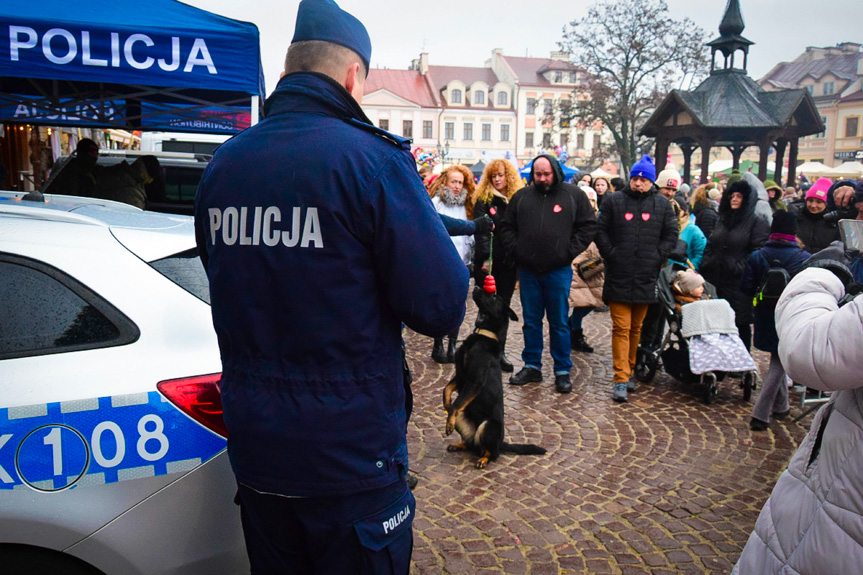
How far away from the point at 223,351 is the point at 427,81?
67.8m

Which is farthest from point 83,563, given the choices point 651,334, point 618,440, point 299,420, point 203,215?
point 651,334

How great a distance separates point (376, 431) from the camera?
1.71 meters

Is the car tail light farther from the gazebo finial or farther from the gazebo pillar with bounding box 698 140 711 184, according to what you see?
the gazebo finial

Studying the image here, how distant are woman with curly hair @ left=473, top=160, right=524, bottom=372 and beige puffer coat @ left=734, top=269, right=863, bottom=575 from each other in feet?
16.4

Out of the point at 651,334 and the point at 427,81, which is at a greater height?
the point at 427,81

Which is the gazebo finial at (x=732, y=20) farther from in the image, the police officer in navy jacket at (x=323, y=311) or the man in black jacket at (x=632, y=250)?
the police officer in navy jacket at (x=323, y=311)

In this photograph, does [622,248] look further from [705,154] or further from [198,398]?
[705,154]

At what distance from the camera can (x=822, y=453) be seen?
5.96 ft

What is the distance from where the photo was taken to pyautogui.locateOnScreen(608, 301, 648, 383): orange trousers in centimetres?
612

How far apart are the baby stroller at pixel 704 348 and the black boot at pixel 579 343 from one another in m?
1.33

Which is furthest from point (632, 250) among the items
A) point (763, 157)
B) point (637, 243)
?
point (763, 157)

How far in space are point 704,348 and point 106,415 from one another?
17.4 feet

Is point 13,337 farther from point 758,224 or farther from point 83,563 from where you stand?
point 758,224

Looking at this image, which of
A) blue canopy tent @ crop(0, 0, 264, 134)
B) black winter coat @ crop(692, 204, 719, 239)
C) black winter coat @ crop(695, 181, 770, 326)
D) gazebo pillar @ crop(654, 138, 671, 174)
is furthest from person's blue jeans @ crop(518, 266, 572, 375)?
gazebo pillar @ crop(654, 138, 671, 174)
